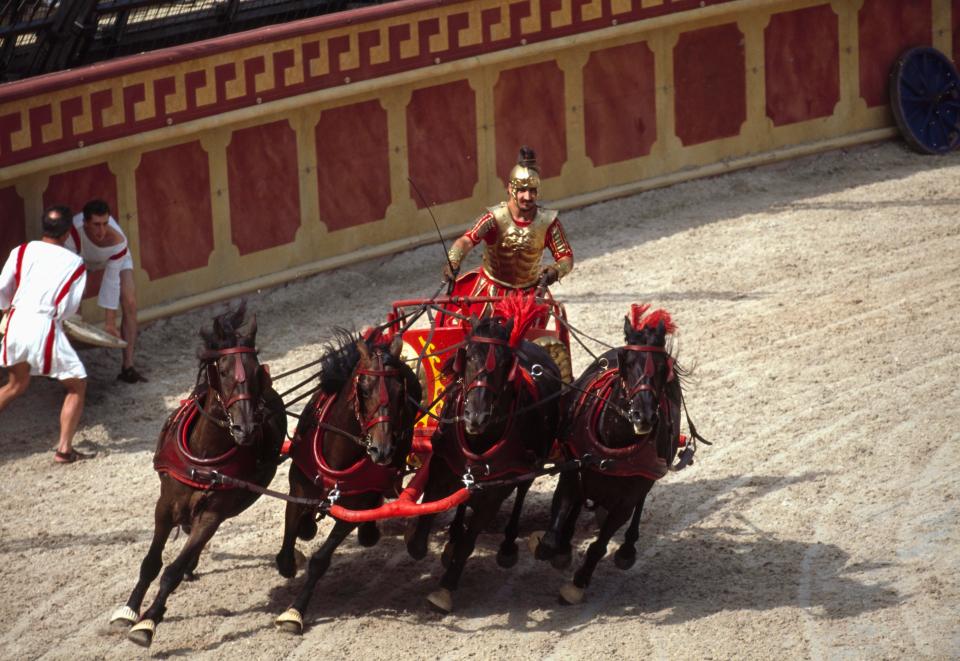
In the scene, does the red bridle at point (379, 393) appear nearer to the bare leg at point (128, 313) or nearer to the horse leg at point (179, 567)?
the horse leg at point (179, 567)

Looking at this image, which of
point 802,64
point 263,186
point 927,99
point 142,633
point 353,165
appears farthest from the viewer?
point 927,99

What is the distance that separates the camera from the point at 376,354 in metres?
9.64

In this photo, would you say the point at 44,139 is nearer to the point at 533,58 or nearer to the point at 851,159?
the point at 533,58

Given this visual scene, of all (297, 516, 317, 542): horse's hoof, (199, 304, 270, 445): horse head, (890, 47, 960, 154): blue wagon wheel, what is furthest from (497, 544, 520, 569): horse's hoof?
(890, 47, 960, 154): blue wagon wheel

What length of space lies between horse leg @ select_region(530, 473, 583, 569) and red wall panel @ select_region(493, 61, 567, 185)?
23.4 feet

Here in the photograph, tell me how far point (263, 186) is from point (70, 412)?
3.68m

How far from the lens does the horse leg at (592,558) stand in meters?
10.2

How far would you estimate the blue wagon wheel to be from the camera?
62.3ft

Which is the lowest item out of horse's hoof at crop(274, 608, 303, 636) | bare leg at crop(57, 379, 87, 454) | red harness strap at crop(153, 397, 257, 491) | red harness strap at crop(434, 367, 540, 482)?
horse's hoof at crop(274, 608, 303, 636)

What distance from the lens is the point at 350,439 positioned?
978 cm

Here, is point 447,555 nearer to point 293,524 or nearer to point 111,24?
point 293,524

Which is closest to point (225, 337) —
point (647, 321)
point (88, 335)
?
point (647, 321)

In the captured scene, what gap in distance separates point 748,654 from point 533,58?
28.3 feet

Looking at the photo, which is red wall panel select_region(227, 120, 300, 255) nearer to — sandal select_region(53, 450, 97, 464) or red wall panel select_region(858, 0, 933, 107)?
sandal select_region(53, 450, 97, 464)
